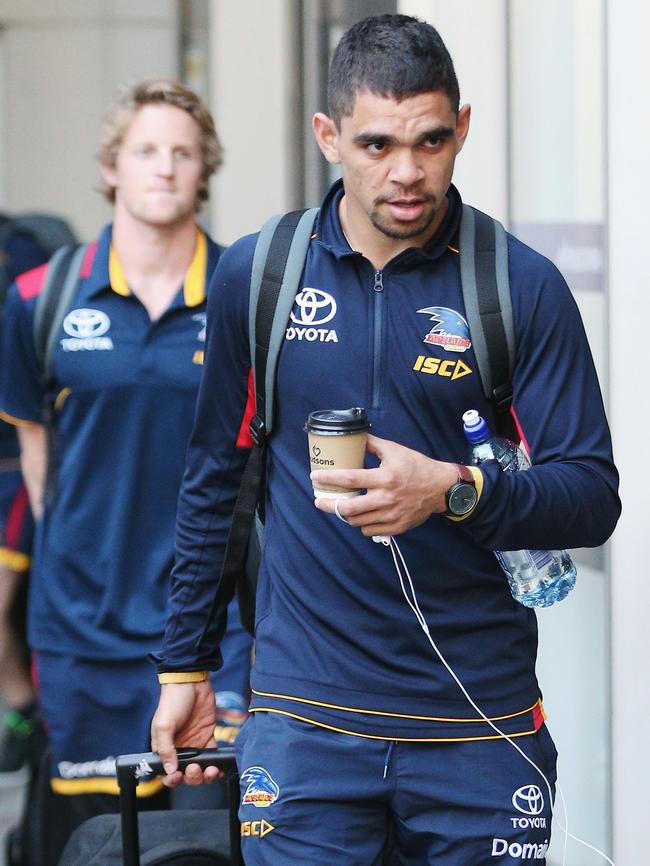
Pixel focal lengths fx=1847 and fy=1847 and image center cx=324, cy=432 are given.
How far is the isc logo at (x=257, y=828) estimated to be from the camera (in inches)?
124

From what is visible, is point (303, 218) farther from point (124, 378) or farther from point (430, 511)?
point (124, 378)

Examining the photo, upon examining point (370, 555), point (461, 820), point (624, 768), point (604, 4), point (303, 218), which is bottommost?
point (624, 768)

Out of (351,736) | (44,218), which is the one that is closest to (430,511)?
(351,736)

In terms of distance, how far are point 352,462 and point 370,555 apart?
0.37m

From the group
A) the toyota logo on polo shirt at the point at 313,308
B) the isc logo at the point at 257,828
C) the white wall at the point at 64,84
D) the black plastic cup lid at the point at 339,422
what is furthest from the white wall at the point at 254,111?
the black plastic cup lid at the point at 339,422

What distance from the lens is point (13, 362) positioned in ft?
16.6

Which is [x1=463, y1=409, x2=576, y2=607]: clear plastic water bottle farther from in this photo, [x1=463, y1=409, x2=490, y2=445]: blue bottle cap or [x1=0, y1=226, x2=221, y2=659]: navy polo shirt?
[x1=0, y1=226, x2=221, y2=659]: navy polo shirt

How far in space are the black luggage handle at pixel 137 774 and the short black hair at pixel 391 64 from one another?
1196mm

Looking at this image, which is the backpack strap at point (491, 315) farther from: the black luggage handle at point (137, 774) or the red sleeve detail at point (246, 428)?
the black luggage handle at point (137, 774)

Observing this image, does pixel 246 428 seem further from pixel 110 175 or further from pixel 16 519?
pixel 16 519

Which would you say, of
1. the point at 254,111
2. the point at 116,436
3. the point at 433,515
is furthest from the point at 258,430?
the point at 254,111

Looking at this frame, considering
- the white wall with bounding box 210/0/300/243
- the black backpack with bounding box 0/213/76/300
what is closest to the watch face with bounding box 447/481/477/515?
the black backpack with bounding box 0/213/76/300

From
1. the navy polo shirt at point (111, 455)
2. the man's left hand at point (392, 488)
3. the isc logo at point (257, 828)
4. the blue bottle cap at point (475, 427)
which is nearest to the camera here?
the man's left hand at point (392, 488)

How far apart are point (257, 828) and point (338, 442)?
30.6 inches
